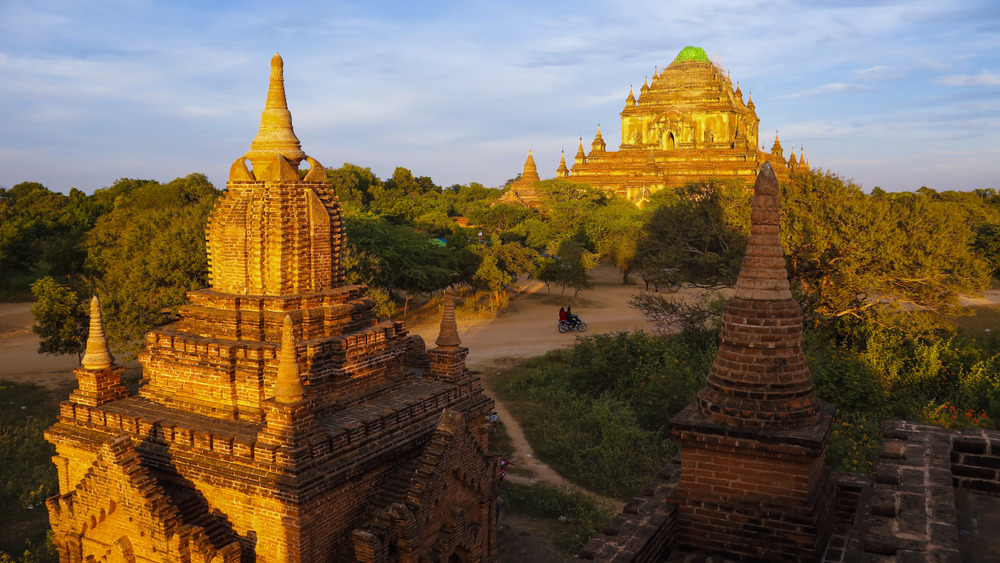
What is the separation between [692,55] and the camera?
74.7 meters

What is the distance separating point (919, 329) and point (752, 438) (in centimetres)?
1980

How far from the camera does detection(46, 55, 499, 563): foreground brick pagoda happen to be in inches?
331

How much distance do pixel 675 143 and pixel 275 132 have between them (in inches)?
2336

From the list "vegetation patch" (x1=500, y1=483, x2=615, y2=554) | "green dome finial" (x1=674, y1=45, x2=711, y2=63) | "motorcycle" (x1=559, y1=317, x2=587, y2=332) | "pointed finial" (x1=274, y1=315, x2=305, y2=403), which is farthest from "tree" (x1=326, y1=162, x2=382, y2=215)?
"pointed finial" (x1=274, y1=315, x2=305, y2=403)

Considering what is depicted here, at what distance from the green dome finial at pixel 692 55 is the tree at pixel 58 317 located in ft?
212

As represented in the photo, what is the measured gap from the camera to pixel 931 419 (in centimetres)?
1706

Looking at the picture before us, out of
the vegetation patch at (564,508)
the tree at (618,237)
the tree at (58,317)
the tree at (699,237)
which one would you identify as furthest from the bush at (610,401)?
the tree at (618,237)

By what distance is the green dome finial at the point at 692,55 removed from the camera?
7438 cm

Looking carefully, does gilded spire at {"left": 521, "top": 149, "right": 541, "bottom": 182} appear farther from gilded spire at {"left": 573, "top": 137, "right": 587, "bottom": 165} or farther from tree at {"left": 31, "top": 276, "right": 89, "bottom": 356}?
tree at {"left": 31, "top": 276, "right": 89, "bottom": 356}

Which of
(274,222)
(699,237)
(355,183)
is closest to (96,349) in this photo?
(274,222)

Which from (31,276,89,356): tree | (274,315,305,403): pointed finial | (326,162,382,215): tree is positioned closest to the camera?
(274,315,305,403): pointed finial

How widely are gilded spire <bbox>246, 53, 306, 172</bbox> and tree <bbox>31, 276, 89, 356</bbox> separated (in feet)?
52.6

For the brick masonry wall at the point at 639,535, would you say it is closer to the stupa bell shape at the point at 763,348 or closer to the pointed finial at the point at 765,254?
the stupa bell shape at the point at 763,348

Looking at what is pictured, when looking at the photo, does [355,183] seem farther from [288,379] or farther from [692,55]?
[288,379]
